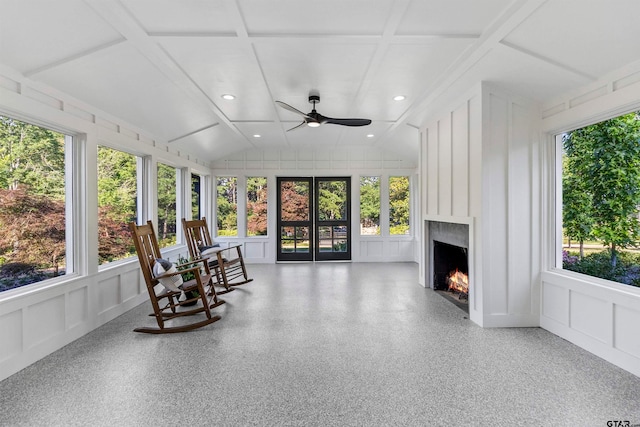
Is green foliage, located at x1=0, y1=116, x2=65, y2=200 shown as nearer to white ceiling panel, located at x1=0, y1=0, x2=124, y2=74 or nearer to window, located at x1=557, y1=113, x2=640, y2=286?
white ceiling panel, located at x1=0, y1=0, x2=124, y2=74

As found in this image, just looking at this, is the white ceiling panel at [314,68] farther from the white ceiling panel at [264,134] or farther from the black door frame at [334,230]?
→ the black door frame at [334,230]

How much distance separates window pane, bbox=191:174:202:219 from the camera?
21.2 ft

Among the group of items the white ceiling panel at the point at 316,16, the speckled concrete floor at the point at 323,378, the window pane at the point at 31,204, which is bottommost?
the speckled concrete floor at the point at 323,378

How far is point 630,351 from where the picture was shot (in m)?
2.41

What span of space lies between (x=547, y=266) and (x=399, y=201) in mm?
4303

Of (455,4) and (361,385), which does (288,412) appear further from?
(455,4)

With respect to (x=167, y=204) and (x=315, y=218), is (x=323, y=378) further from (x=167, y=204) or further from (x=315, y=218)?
(x=315, y=218)

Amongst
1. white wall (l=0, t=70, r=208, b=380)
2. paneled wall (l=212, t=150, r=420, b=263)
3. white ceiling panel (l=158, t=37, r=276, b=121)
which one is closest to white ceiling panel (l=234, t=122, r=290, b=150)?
paneled wall (l=212, t=150, r=420, b=263)

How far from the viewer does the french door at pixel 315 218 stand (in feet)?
24.5

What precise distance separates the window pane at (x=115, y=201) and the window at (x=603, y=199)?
201 inches

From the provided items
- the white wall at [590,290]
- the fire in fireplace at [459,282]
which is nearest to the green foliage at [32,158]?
the fire in fireplace at [459,282]

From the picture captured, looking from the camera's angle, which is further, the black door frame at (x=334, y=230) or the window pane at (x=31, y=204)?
the black door frame at (x=334, y=230)

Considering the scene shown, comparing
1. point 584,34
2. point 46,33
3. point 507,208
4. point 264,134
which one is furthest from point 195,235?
point 584,34

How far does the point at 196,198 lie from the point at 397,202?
15.2 ft
